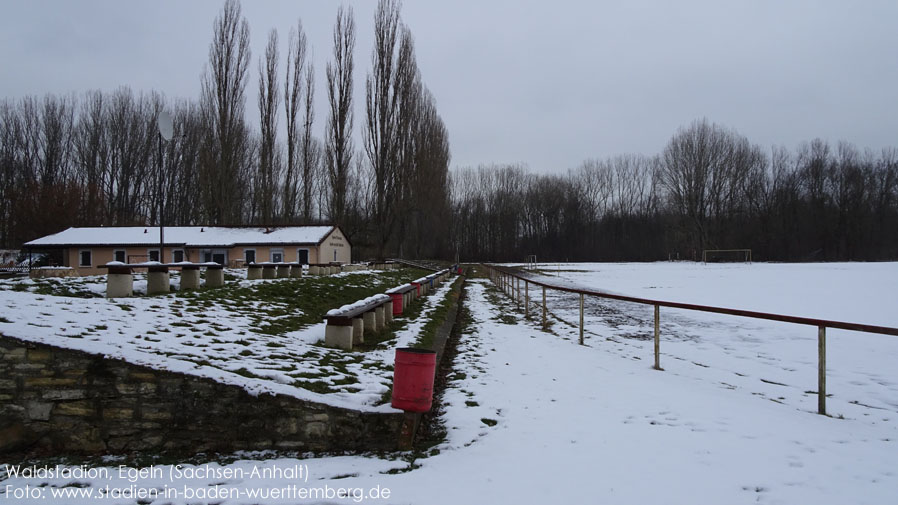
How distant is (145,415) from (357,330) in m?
3.46

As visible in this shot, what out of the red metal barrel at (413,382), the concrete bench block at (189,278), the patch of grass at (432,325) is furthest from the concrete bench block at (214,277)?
the red metal barrel at (413,382)

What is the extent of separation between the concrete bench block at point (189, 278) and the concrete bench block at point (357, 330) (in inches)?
128

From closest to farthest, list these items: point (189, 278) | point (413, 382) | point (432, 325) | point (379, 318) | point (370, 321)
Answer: point (413, 382), point (370, 321), point (189, 278), point (379, 318), point (432, 325)

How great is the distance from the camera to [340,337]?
684 centimetres

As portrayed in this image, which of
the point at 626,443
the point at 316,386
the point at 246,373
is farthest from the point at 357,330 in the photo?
the point at 626,443

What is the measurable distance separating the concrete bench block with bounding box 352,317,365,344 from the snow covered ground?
1602 millimetres

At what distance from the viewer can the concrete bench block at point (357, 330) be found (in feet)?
23.9

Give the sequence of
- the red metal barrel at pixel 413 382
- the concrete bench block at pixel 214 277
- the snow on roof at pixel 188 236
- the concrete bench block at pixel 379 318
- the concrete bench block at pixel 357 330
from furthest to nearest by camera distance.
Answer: the snow on roof at pixel 188 236 → the concrete bench block at pixel 214 277 → the concrete bench block at pixel 379 318 → the concrete bench block at pixel 357 330 → the red metal barrel at pixel 413 382

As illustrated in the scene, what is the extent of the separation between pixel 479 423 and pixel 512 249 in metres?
69.4

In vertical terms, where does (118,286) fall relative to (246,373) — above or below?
above

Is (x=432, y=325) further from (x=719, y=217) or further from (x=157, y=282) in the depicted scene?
(x=719, y=217)

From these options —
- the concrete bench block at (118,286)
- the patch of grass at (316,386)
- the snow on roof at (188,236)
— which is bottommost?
the patch of grass at (316,386)

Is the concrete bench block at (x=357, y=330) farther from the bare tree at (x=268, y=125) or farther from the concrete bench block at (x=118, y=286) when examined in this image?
the bare tree at (x=268, y=125)

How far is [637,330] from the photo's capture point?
34.8 feet
